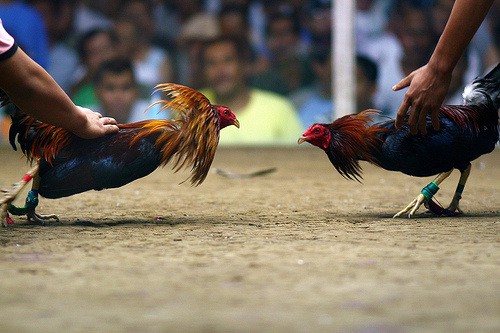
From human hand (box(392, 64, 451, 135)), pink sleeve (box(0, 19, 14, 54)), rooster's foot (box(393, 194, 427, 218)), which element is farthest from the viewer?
rooster's foot (box(393, 194, 427, 218))

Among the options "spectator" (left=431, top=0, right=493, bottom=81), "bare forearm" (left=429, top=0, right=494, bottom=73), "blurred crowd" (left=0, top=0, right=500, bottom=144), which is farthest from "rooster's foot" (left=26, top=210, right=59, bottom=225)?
"spectator" (left=431, top=0, right=493, bottom=81)

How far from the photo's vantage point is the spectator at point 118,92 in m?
11.3

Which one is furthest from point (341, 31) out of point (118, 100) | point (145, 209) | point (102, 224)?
point (102, 224)

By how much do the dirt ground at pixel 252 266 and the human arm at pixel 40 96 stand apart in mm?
464

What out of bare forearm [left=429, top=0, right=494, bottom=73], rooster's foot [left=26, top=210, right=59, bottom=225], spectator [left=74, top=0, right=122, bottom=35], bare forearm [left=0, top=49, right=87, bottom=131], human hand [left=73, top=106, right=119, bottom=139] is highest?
spectator [left=74, top=0, right=122, bottom=35]

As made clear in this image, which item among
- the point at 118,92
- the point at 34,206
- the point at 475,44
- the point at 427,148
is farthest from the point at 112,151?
the point at 475,44

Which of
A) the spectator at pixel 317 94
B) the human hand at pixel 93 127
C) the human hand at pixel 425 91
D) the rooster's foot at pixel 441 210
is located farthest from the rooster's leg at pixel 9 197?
the spectator at pixel 317 94

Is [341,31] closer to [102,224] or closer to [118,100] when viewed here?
[118,100]

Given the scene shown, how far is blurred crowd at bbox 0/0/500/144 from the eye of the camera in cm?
1108

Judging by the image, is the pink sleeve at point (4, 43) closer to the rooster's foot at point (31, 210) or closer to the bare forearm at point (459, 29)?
the rooster's foot at point (31, 210)

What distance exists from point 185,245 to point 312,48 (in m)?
7.89

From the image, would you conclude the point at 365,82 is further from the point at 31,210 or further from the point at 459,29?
the point at 459,29

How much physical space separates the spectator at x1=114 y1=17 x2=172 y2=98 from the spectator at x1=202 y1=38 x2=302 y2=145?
53 centimetres

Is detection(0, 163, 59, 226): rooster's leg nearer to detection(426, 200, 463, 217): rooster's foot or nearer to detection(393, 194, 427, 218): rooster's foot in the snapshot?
detection(393, 194, 427, 218): rooster's foot
